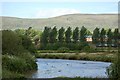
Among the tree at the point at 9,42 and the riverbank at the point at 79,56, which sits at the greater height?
the tree at the point at 9,42

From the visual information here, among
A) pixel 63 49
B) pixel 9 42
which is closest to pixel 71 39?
pixel 63 49

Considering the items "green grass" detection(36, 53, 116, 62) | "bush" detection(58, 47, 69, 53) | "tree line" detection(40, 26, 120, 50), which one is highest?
"tree line" detection(40, 26, 120, 50)

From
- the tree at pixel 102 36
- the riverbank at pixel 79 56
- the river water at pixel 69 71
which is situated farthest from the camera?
the tree at pixel 102 36

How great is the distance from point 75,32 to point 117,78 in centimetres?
5388

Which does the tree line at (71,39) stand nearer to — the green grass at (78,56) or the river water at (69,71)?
the green grass at (78,56)

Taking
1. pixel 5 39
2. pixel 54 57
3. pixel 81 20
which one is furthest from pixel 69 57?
pixel 81 20

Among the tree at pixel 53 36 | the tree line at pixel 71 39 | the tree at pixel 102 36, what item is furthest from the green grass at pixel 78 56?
the tree at pixel 102 36

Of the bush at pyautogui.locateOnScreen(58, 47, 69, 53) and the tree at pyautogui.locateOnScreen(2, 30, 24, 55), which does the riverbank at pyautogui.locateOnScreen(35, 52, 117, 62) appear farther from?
the tree at pyautogui.locateOnScreen(2, 30, 24, 55)

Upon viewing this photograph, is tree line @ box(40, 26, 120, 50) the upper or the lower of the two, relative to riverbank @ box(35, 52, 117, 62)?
upper

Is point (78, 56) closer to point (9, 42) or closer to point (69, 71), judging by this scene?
point (69, 71)

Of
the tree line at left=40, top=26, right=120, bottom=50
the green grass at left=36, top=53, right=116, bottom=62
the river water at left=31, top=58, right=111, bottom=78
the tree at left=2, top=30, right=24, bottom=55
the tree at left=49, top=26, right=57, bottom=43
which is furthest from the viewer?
the tree at left=49, top=26, right=57, bottom=43

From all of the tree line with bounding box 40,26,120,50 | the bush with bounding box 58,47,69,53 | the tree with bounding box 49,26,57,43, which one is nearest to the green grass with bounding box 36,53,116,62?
the bush with bounding box 58,47,69,53

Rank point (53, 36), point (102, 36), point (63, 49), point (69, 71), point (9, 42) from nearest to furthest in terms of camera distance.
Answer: point (9, 42) < point (69, 71) < point (63, 49) < point (53, 36) < point (102, 36)

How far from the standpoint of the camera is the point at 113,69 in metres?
12.1
